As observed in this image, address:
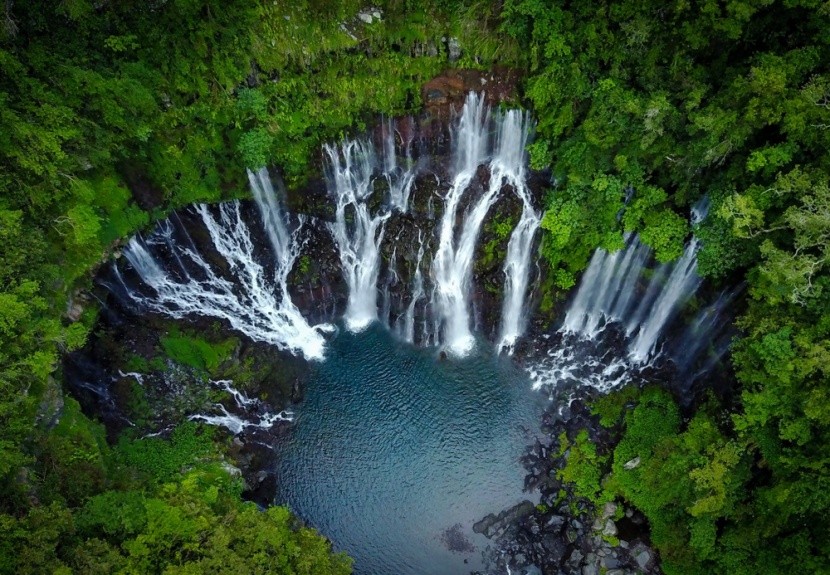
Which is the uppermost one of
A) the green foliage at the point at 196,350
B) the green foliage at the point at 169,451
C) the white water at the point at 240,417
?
the green foliage at the point at 196,350

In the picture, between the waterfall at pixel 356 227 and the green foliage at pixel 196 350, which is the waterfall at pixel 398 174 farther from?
the green foliage at pixel 196 350

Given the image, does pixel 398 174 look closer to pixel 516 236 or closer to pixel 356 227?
pixel 356 227

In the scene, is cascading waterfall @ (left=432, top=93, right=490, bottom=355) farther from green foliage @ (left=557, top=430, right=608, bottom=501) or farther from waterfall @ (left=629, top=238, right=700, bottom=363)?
waterfall @ (left=629, top=238, right=700, bottom=363)

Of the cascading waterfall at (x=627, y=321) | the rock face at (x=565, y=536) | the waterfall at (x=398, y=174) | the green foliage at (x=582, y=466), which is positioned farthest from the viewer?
the waterfall at (x=398, y=174)

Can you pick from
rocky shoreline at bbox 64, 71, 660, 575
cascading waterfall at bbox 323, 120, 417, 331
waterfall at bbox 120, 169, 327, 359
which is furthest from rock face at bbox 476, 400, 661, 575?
waterfall at bbox 120, 169, 327, 359

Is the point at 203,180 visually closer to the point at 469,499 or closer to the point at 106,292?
the point at 106,292

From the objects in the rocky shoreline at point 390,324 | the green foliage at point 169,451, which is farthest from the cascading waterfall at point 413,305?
the green foliage at point 169,451
